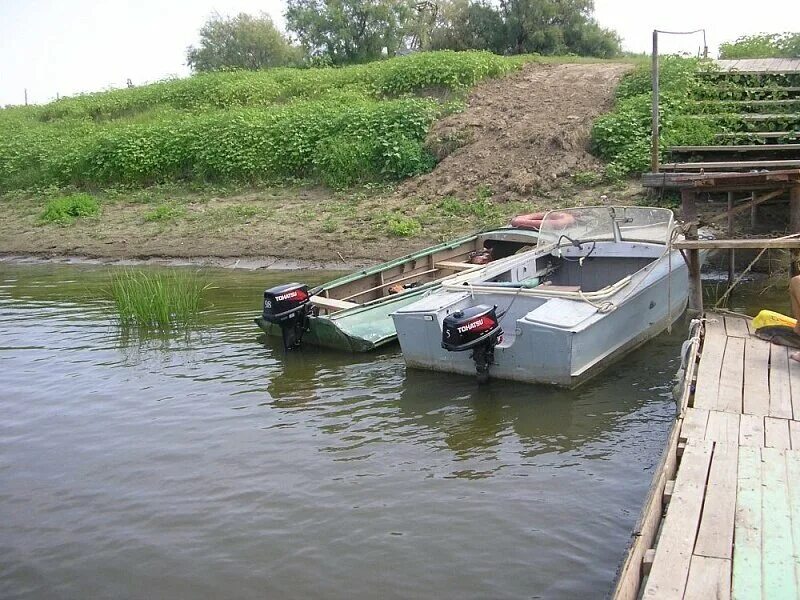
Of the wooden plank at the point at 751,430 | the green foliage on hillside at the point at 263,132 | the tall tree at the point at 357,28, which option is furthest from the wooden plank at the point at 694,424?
the tall tree at the point at 357,28

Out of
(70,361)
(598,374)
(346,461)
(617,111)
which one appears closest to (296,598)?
(346,461)

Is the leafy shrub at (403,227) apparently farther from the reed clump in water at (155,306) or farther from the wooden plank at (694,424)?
the wooden plank at (694,424)

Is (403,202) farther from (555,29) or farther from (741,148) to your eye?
(555,29)

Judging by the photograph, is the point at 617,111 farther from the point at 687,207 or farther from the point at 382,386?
the point at 382,386

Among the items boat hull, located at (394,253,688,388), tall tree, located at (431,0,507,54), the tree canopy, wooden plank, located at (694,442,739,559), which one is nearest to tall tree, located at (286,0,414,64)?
the tree canopy

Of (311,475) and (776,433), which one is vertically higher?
(776,433)

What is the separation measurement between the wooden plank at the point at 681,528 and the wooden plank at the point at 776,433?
1.50 feet

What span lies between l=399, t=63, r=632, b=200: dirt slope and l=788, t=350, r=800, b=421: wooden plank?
9.31 meters

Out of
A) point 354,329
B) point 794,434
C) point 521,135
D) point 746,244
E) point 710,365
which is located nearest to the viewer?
point 794,434

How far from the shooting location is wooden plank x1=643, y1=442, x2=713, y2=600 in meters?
3.82

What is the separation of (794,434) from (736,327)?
2733 mm

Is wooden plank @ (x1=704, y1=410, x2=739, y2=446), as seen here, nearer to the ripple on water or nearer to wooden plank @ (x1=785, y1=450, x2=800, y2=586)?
wooden plank @ (x1=785, y1=450, x2=800, y2=586)

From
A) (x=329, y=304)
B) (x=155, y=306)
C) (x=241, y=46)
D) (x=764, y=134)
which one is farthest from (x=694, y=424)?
(x=241, y=46)

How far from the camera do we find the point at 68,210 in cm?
1966
